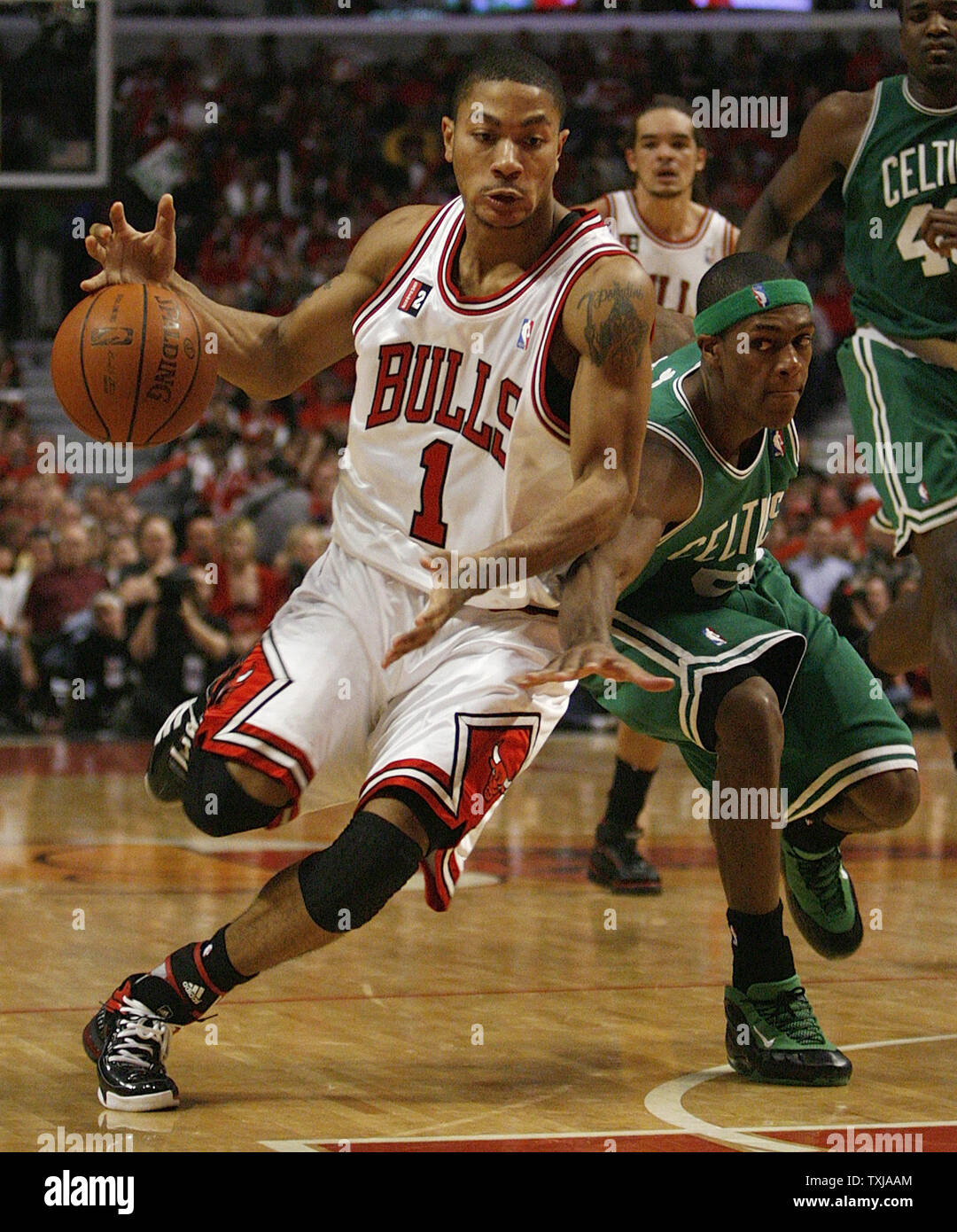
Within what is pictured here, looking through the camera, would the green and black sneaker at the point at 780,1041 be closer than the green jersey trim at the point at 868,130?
Yes

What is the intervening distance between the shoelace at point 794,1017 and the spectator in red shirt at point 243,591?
7343 millimetres

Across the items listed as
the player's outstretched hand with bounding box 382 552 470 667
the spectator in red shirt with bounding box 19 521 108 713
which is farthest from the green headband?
the spectator in red shirt with bounding box 19 521 108 713

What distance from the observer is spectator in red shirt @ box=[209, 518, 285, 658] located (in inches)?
428

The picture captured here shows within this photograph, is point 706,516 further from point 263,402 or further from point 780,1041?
point 263,402

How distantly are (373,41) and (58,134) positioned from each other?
9.02 m

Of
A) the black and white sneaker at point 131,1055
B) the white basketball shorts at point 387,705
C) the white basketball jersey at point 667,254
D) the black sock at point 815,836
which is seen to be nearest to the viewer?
the black and white sneaker at point 131,1055

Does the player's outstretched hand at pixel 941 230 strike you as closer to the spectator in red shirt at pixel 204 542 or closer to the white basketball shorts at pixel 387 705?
the white basketball shorts at pixel 387 705

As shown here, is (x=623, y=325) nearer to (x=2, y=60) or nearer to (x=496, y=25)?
(x=2, y=60)

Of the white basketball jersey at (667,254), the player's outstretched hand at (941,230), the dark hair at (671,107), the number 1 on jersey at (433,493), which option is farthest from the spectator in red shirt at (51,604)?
the number 1 on jersey at (433,493)

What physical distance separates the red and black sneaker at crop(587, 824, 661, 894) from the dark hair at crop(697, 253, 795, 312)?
235 centimetres

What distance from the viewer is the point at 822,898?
4.30 meters

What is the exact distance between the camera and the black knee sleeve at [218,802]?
346 cm

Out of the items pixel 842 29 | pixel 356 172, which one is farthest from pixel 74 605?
pixel 842 29

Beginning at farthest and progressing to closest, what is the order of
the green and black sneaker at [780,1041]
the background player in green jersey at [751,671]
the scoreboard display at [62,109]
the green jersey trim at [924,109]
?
the scoreboard display at [62,109]
the green jersey trim at [924,109]
the background player in green jersey at [751,671]
the green and black sneaker at [780,1041]
